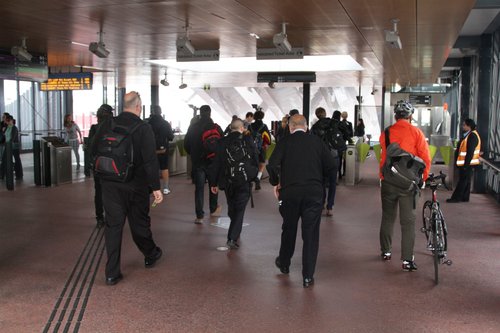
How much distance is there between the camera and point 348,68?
19.2 m

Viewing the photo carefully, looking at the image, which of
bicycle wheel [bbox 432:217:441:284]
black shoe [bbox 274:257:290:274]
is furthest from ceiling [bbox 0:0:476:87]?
black shoe [bbox 274:257:290:274]

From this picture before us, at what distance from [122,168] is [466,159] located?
24.6ft

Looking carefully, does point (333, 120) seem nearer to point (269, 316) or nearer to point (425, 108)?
point (269, 316)

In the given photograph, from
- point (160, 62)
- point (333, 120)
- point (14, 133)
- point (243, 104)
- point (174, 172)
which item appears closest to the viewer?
point (333, 120)

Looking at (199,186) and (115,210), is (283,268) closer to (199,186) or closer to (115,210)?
(115,210)

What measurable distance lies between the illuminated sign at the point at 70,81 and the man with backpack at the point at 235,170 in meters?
10.4

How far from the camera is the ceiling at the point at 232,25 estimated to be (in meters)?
7.76

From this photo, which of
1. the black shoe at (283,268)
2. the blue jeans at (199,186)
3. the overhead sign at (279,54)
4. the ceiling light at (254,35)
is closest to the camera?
the black shoe at (283,268)

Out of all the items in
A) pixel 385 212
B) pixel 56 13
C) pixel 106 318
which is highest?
pixel 56 13

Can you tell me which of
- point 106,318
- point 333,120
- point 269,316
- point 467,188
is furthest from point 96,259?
point 467,188

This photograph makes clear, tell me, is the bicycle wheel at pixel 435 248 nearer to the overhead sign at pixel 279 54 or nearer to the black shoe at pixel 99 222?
the black shoe at pixel 99 222

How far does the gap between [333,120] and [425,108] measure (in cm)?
1662

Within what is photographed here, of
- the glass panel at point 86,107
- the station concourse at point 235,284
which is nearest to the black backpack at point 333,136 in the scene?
the station concourse at point 235,284

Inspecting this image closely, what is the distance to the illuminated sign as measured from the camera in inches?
645
